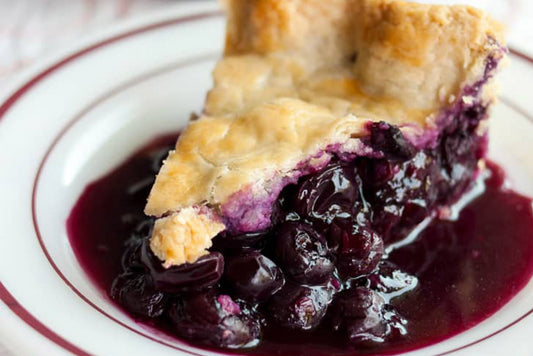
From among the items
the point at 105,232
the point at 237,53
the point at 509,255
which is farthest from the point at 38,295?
the point at 509,255

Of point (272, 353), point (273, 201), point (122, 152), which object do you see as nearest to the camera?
point (272, 353)

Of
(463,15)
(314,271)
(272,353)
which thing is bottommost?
(272,353)

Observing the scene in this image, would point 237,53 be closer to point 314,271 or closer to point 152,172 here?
point 152,172

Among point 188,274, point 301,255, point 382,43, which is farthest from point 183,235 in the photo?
point 382,43

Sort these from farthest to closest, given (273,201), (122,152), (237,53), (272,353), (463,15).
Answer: (122,152)
(237,53)
(463,15)
(273,201)
(272,353)

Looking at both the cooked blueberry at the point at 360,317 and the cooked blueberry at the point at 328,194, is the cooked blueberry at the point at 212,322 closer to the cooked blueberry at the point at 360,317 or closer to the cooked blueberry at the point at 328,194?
the cooked blueberry at the point at 360,317

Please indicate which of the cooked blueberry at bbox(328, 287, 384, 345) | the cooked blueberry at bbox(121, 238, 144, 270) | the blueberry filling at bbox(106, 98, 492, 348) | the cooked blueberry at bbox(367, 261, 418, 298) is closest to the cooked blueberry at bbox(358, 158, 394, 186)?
the blueberry filling at bbox(106, 98, 492, 348)

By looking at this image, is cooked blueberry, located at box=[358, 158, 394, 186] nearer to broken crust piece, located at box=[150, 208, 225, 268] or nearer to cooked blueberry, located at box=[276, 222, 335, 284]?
cooked blueberry, located at box=[276, 222, 335, 284]

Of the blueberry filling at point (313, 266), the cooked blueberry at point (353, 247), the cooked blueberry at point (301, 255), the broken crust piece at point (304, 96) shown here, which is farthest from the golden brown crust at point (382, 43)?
the cooked blueberry at point (301, 255)
